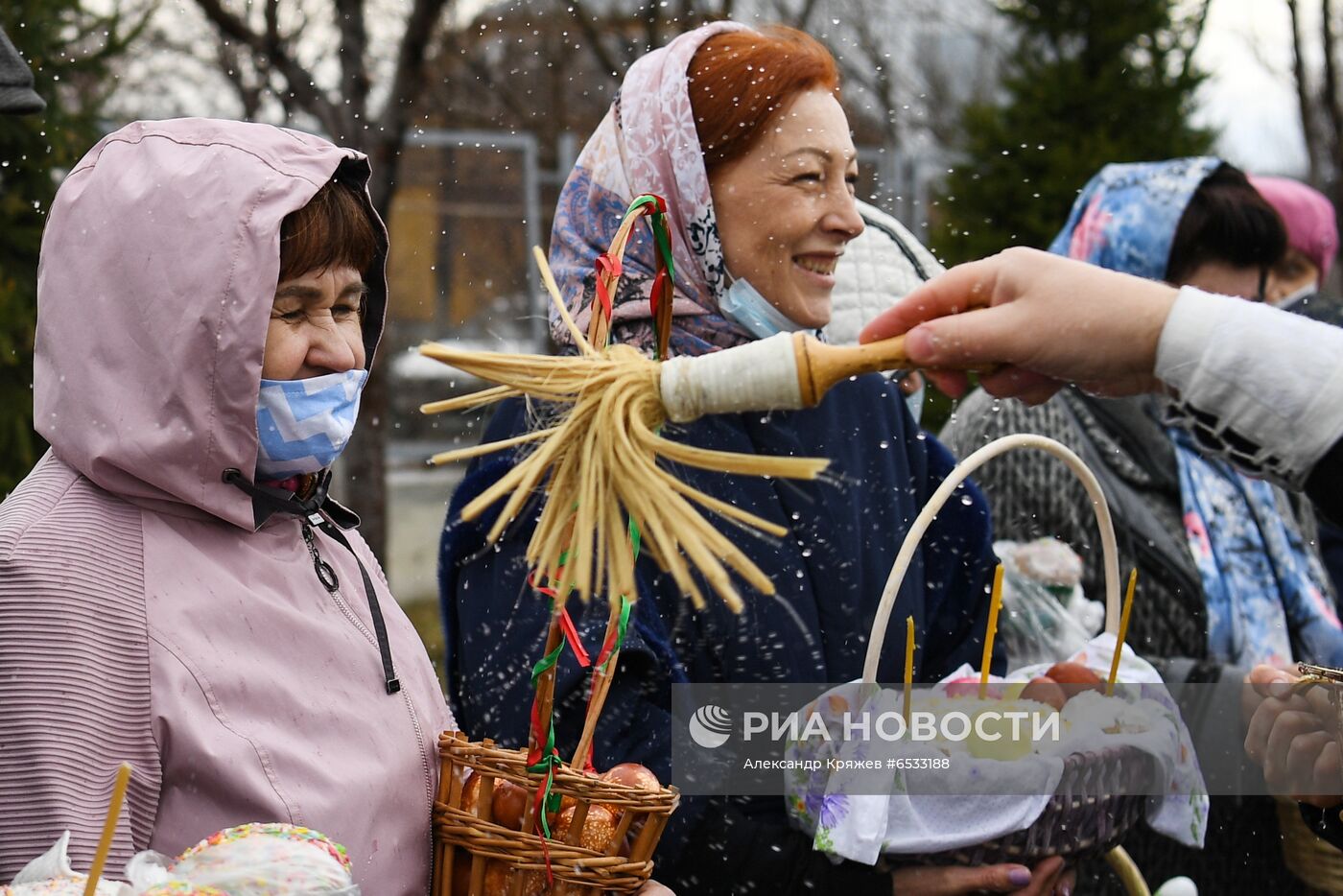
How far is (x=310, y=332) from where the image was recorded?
193cm

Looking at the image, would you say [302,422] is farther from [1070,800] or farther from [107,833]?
[1070,800]

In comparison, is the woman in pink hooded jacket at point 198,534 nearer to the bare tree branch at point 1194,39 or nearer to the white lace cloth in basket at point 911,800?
the white lace cloth in basket at point 911,800

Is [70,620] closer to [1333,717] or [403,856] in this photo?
[403,856]

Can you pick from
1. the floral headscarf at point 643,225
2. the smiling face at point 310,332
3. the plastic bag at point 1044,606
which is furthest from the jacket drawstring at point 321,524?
the plastic bag at point 1044,606

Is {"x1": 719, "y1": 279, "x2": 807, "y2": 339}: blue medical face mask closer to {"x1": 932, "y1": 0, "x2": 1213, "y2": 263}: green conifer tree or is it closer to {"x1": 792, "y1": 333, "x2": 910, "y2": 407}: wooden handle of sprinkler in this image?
{"x1": 792, "y1": 333, "x2": 910, "y2": 407}: wooden handle of sprinkler

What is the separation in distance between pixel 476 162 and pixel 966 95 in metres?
11.8

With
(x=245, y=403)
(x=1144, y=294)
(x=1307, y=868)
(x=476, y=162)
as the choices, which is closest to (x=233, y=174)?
(x=245, y=403)

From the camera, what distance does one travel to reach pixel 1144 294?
169 cm

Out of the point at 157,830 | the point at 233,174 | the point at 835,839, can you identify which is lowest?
the point at 835,839

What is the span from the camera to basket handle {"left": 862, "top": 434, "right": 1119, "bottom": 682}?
6.73ft

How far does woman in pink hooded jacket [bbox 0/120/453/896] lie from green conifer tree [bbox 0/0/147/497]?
2.30m

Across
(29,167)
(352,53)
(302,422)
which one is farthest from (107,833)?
(352,53)

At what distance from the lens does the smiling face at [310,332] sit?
1887 mm

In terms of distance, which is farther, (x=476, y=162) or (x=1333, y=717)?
(x=476, y=162)
